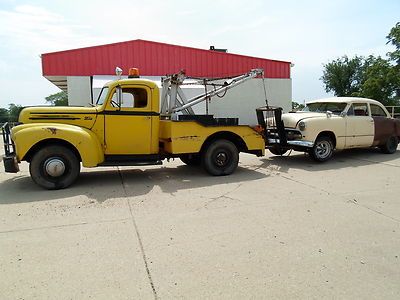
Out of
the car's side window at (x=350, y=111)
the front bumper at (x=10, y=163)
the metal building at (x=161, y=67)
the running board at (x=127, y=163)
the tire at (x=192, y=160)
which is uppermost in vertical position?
the metal building at (x=161, y=67)

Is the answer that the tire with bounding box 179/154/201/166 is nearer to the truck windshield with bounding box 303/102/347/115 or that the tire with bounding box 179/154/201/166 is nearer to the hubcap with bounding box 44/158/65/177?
the hubcap with bounding box 44/158/65/177

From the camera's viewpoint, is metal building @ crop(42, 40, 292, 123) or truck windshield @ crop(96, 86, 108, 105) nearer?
truck windshield @ crop(96, 86, 108, 105)

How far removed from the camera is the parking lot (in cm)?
303

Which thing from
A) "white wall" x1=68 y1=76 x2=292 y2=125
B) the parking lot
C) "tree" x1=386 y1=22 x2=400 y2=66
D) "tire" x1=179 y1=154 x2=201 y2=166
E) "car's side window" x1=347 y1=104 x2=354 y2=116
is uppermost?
"tree" x1=386 y1=22 x2=400 y2=66

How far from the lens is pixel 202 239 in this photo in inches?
161

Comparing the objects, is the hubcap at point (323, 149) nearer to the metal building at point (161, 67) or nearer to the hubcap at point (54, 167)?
the hubcap at point (54, 167)

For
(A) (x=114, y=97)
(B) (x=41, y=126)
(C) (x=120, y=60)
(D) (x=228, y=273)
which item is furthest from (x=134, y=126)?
(C) (x=120, y=60)

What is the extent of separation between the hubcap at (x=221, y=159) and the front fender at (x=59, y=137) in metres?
2.68

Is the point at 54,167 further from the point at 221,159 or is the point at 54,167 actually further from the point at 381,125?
the point at 381,125

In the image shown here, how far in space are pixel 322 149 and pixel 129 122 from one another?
5.58 meters

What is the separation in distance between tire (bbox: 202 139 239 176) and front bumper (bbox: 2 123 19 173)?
3860 millimetres

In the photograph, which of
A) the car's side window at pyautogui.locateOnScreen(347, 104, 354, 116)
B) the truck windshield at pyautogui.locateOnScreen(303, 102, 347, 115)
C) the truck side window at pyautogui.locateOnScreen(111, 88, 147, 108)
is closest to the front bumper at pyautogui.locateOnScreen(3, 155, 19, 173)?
the truck side window at pyautogui.locateOnScreen(111, 88, 147, 108)

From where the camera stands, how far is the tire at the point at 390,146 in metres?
11.1

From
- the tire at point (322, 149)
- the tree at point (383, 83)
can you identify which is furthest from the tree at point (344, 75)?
the tire at point (322, 149)
